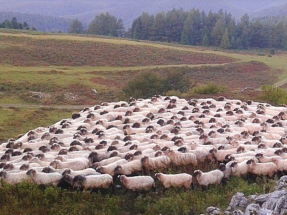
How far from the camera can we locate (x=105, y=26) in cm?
12600

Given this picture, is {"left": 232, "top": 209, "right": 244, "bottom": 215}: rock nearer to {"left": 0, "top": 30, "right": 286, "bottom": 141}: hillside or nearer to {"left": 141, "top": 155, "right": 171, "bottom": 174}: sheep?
{"left": 141, "top": 155, "right": 171, "bottom": 174}: sheep

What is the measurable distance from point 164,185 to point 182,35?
335 feet

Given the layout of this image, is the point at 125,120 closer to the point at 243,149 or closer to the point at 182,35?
the point at 243,149

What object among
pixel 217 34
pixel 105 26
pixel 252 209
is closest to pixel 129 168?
pixel 252 209

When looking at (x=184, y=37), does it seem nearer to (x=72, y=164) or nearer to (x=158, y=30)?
(x=158, y=30)

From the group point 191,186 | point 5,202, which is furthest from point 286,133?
point 5,202

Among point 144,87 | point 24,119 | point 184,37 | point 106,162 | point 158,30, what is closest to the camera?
point 106,162

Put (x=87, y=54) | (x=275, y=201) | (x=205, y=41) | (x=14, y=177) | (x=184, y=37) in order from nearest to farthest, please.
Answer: (x=275, y=201), (x=14, y=177), (x=87, y=54), (x=205, y=41), (x=184, y=37)

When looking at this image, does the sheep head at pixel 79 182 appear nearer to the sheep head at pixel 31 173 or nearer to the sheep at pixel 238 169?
the sheep head at pixel 31 173

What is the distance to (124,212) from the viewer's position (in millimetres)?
11906

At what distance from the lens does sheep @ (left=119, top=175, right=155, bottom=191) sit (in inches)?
493

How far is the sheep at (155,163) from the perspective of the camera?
13.5 metres

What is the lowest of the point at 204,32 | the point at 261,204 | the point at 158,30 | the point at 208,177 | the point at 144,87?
the point at 144,87

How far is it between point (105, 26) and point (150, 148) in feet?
376
